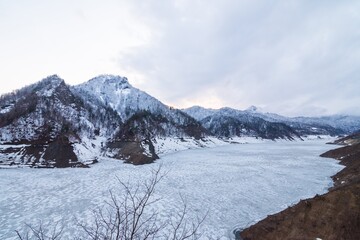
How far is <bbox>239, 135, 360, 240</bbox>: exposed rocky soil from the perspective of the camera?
37.1ft

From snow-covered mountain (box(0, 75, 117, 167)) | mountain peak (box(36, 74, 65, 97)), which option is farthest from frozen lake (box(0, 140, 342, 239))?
mountain peak (box(36, 74, 65, 97))

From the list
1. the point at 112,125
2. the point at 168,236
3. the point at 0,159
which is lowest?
the point at 168,236

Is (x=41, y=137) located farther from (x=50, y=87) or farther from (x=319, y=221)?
(x=50, y=87)

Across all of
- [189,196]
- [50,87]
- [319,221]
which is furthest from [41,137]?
[50,87]

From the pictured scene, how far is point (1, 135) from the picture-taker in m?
54.2

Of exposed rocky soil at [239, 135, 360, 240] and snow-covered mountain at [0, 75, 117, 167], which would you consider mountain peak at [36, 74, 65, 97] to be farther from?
exposed rocky soil at [239, 135, 360, 240]

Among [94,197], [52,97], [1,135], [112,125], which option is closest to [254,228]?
[94,197]

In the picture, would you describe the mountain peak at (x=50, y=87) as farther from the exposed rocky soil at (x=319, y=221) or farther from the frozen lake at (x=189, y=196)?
the exposed rocky soil at (x=319, y=221)

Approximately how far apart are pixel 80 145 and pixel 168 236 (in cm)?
4962

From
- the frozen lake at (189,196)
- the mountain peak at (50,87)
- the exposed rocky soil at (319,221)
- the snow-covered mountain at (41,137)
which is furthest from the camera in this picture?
the mountain peak at (50,87)

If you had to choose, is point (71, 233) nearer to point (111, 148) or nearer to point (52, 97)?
point (111, 148)

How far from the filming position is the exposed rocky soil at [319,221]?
11305mm

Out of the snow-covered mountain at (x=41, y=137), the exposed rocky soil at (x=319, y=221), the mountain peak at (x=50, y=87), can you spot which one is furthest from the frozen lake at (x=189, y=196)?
the mountain peak at (x=50, y=87)

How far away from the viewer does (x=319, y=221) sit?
39.8 feet
